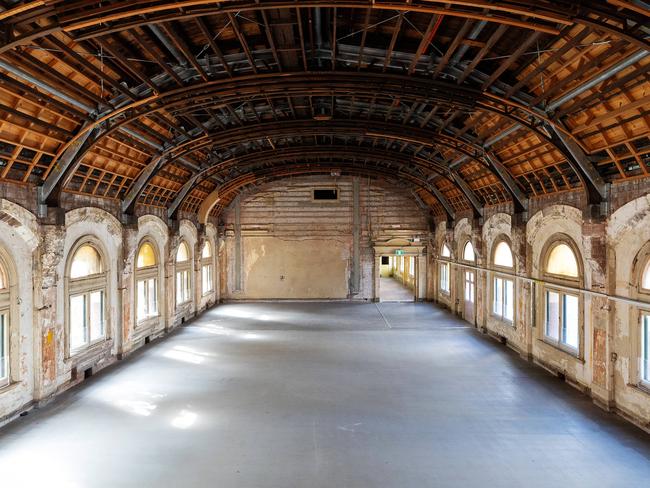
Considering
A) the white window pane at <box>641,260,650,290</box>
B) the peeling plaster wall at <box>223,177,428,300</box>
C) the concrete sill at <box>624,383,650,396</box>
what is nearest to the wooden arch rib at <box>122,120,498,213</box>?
the white window pane at <box>641,260,650,290</box>

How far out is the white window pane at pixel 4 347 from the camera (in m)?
8.70

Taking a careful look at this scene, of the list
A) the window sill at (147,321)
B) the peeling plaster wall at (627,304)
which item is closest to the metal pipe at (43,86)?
the window sill at (147,321)

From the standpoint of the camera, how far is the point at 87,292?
11.8 m

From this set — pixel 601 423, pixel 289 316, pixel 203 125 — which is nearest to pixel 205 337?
pixel 289 316

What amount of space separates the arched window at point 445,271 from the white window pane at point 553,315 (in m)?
9.09

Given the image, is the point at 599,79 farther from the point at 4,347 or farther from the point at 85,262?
the point at 85,262

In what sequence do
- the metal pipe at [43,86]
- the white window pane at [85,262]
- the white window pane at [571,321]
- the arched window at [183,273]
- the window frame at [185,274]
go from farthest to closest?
the arched window at [183,273] → the window frame at [185,274] → the white window pane at [85,262] → the white window pane at [571,321] → the metal pipe at [43,86]

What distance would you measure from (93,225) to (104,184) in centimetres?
134

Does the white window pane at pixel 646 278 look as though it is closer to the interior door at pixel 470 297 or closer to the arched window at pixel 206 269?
the interior door at pixel 470 297

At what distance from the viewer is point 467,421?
853cm

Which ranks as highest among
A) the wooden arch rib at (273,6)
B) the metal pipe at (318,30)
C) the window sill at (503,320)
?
the metal pipe at (318,30)

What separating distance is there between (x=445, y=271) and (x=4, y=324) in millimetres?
19348

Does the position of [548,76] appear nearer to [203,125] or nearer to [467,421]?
[467,421]

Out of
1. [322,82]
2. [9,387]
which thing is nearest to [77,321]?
[9,387]
